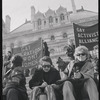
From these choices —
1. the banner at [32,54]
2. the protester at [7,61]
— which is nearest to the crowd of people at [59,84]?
the protester at [7,61]

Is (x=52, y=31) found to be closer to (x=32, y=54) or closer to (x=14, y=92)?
(x=32, y=54)

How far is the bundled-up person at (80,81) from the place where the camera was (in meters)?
3.12

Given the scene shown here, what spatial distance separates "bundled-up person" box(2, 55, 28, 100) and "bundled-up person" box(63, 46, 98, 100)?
90 cm

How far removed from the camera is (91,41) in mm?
6395

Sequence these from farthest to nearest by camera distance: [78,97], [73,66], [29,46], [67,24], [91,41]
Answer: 1. [67,24]
2. [29,46]
3. [91,41]
4. [73,66]
5. [78,97]

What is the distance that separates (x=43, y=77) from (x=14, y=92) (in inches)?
31.5

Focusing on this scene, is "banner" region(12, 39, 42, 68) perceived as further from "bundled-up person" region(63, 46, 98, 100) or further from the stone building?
the stone building

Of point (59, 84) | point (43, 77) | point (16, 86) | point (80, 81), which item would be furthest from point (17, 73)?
point (80, 81)

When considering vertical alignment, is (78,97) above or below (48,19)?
below

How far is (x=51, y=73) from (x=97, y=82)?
1035mm

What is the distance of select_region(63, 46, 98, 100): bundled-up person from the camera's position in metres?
3.12

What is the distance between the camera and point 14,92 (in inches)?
129

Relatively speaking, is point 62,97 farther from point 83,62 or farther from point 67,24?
point 67,24

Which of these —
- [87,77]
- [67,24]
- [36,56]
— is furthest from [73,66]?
[67,24]
